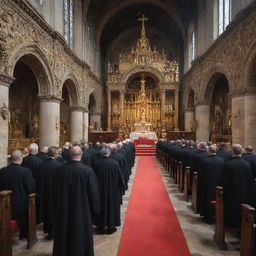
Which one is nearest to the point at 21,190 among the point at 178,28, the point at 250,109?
the point at 250,109

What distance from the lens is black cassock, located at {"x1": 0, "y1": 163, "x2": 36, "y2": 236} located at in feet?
15.5

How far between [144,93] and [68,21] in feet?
38.1

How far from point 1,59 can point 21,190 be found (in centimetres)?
648

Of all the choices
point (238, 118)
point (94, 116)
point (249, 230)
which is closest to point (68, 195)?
point (249, 230)

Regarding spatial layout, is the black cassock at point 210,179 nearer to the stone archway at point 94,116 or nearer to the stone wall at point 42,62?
the stone wall at point 42,62

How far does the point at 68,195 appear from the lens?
4059mm

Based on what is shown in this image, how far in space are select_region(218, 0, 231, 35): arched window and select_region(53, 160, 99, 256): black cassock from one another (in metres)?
15.8

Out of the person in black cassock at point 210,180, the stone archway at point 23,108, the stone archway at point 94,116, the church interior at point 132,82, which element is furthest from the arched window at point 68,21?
the person in black cassock at point 210,180

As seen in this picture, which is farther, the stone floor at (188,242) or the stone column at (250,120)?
the stone column at (250,120)

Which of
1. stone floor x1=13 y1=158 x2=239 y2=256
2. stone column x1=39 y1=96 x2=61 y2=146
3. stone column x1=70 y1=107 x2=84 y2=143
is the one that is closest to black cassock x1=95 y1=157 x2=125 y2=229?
stone floor x1=13 y1=158 x2=239 y2=256

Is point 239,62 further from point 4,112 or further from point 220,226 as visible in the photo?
point 4,112

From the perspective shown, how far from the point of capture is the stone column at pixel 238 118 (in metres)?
13.0

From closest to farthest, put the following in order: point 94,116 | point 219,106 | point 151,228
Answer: point 151,228
point 219,106
point 94,116

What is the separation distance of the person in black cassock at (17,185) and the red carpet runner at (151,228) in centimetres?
188
